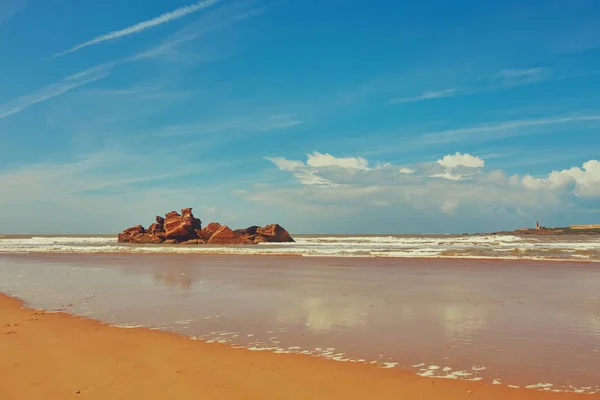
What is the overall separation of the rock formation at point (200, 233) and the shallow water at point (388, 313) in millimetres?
40146

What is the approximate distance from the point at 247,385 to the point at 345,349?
7.23ft

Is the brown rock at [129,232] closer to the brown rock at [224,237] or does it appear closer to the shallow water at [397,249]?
the shallow water at [397,249]

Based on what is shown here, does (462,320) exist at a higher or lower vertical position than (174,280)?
lower

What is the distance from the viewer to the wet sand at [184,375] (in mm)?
5270

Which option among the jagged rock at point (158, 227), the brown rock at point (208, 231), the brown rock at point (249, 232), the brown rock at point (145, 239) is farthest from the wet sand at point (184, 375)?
the jagged rock at point (158, 227)

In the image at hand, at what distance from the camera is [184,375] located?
6.00 metres

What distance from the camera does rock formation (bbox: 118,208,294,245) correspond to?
59562 millimetres

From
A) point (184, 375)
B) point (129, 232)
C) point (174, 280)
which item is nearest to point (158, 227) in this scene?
point (129, 232)

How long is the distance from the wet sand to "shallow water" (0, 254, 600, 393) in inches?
19.1

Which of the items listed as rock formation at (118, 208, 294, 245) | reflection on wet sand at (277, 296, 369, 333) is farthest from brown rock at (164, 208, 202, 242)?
reflection on wet sand at (277, 296, 369, 333)

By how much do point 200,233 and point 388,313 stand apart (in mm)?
54639

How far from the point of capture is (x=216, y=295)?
1340 cm

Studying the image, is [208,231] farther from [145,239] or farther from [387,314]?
[387,314]

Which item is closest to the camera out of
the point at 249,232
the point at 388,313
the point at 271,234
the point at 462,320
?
the point at 462,320
